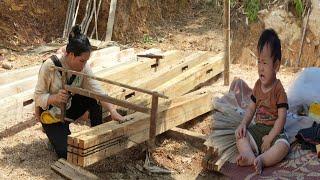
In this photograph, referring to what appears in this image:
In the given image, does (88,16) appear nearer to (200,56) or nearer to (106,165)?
(200,56)

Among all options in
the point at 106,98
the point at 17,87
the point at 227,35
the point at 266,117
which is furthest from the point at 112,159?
the point at 227,35

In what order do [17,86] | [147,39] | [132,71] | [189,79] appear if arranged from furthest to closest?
[147,39]
[132,71]
[189,79]
[17,86]

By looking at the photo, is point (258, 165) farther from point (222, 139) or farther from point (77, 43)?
point (77, 43)

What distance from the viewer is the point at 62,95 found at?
373 centimetres

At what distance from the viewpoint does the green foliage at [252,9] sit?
352 inches

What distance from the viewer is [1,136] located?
14.2ft

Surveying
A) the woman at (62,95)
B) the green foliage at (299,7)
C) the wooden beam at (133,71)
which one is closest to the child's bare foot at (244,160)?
the woman at (62,95)

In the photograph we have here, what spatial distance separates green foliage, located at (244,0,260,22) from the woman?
5528 millimetres

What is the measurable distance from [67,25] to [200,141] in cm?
511

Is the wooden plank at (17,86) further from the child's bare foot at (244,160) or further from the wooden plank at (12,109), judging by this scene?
the child's bare foot at (244,160)

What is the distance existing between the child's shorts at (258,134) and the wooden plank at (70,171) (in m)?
1.19

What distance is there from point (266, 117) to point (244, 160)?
0.41 meters

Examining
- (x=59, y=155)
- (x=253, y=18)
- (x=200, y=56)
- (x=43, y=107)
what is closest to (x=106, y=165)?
(x=59, y=155)

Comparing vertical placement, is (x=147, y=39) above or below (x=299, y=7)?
below
